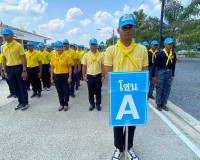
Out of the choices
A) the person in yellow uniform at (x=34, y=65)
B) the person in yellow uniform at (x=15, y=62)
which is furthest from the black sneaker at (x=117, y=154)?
the person in yellow uniform at (x=34, y=65)

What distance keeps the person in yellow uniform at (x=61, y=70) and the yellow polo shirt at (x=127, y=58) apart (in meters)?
2.19

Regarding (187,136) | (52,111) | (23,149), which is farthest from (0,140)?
(187,136)

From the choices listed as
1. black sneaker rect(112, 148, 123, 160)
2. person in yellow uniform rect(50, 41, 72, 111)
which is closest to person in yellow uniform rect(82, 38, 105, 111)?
person in yellow uniform rect(50, 41, 72, 111)

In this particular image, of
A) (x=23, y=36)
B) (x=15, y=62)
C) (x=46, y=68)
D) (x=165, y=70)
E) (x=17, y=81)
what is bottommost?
(x=17, y=81)

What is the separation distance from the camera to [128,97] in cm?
158

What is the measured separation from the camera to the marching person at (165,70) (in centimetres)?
348

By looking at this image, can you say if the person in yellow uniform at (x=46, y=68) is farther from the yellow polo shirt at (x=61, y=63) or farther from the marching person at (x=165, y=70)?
the marching person at (x=165, y=70)

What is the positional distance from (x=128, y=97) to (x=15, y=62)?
3.52m

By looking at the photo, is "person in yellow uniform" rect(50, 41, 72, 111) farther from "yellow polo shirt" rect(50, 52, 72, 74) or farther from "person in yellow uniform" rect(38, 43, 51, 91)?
"person in yellow uniform" rect(38, 43, 51, 91)

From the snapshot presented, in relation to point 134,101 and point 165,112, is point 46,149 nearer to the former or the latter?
point 134,101

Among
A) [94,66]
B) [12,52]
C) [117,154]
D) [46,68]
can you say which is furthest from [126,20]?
[46,68]

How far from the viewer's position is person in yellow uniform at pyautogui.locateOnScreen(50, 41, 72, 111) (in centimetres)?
367

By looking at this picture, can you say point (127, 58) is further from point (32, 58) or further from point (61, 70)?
point (32, 58)

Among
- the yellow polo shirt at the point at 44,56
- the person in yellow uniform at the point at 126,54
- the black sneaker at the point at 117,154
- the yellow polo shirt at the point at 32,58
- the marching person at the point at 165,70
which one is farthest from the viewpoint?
the yellow polo shirt at the point at 44,56
